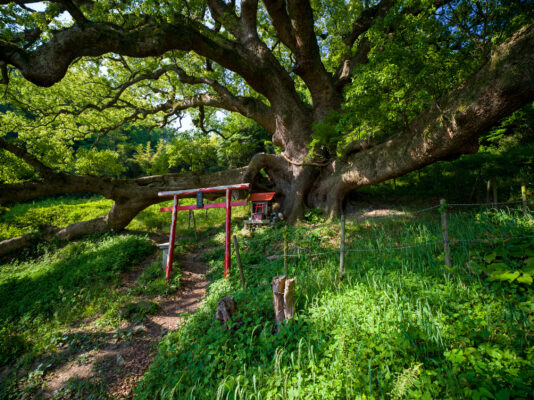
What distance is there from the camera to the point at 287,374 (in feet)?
7.20

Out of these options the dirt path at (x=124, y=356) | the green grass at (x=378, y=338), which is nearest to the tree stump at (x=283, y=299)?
the green grass at (x=378, y=338)

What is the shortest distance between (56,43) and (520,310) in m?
8.49

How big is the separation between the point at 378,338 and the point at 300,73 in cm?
879

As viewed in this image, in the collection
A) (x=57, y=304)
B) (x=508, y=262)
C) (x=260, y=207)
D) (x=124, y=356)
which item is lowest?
(x=124, y=356)

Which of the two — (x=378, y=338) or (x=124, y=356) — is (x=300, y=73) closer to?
(x=378, y=338)

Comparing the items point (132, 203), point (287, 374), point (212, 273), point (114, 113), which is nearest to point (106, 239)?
point (132, 203)

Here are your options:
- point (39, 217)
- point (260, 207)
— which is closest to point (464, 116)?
point (260, 207)

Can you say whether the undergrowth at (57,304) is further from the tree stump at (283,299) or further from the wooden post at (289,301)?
the wooden post at (289,301)

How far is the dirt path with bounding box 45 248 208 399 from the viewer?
10.8 ft

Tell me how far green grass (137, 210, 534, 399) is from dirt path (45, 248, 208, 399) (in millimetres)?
518

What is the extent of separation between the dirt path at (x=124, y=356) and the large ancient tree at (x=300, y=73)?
16.5 ft

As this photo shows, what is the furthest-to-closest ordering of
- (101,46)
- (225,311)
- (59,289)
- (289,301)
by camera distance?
1. (59,289)
2. (101,46)
3. (225,311)
4. (289,301)

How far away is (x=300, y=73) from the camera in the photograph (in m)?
8.41

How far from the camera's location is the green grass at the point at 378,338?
186 centimetres
